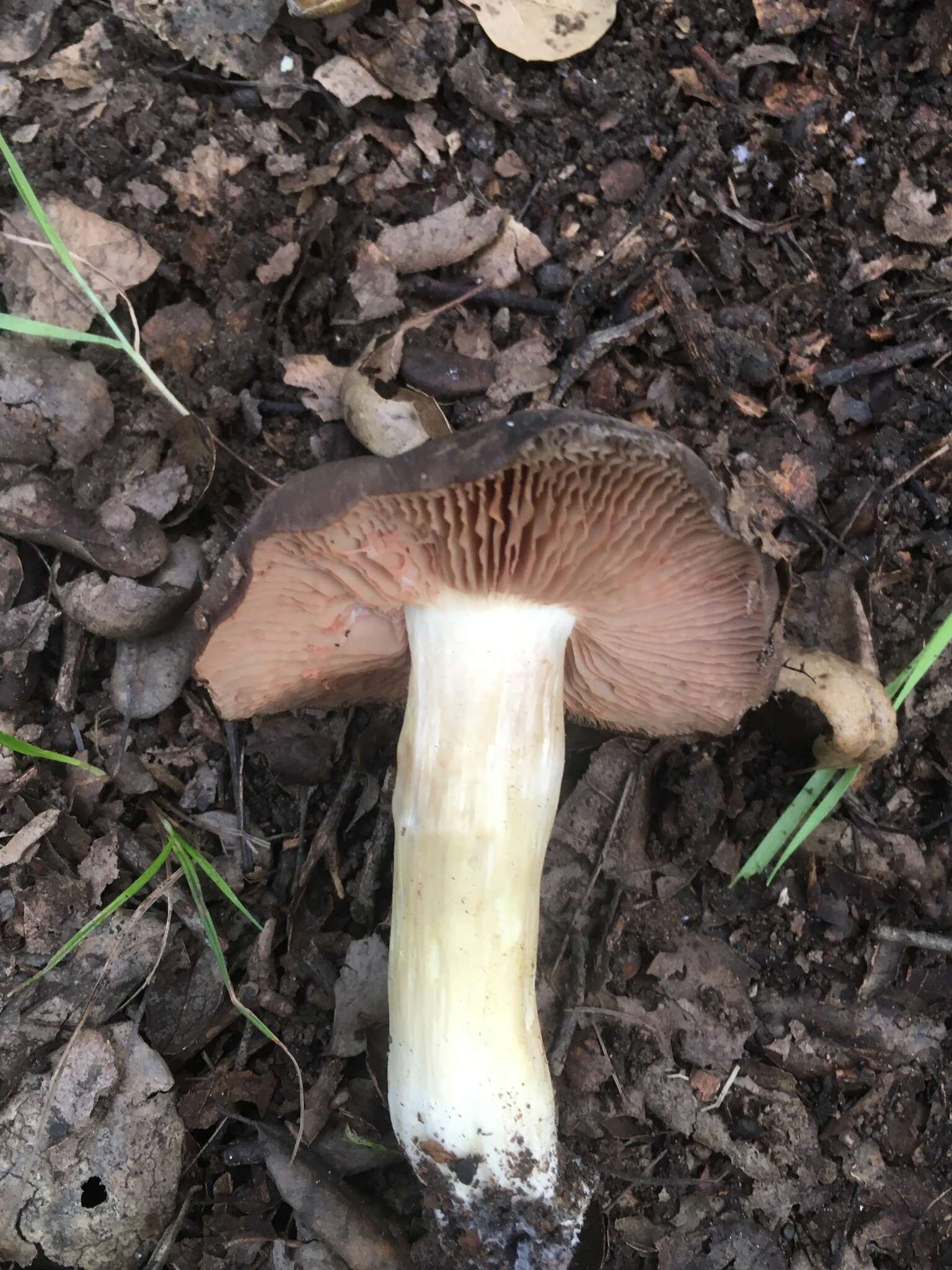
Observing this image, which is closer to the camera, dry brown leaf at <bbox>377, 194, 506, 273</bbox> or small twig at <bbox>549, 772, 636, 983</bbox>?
small twig at <bbox>549, 772, 636, 983</bbox>

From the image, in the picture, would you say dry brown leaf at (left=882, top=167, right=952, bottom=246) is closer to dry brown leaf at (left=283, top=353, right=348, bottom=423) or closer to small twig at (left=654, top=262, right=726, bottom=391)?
small twig at (left=654, top=262, right=726, bottom=391)

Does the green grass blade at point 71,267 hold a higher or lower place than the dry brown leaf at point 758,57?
lower

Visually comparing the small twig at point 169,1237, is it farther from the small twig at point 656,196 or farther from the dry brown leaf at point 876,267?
the dry brown leaf at point 876,267

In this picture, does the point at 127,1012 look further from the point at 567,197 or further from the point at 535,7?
the point at 535,7

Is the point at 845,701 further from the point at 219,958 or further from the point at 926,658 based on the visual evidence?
the point at 219,958

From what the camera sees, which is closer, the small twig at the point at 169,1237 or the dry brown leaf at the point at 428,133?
the small twig at the point at 169,1237

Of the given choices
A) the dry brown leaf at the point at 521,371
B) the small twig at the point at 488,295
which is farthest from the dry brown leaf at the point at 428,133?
the dry brown leaf at the point at 521,371

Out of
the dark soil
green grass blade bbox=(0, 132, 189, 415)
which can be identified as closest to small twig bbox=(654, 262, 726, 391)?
the dark soil
